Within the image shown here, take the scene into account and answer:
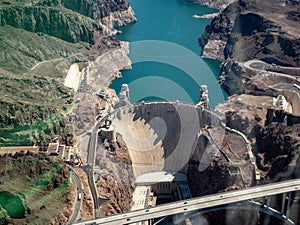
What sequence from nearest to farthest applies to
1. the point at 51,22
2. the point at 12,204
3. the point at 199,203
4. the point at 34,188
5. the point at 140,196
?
the point at 12,204
the point at 199,203
the point at 34,188
the point at 140,196
the point at 51,22

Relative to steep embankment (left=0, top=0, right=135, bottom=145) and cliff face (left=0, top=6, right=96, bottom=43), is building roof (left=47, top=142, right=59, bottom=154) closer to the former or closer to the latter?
steep embankment (left=0, top=0, right=135, bottom=145)

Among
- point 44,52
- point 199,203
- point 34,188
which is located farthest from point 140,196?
point 44,52

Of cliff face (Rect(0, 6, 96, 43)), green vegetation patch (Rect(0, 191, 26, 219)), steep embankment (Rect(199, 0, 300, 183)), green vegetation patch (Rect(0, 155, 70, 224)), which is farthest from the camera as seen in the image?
cliff face (Rect(0, 6, 96, 43))

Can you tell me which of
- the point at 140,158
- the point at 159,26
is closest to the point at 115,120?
the point at 140,158

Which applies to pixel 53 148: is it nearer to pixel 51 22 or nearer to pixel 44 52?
pixel 44 52

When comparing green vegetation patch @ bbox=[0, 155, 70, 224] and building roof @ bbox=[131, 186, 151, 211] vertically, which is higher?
green vegetation patch @ bbox=[0, 155, 70, 224]

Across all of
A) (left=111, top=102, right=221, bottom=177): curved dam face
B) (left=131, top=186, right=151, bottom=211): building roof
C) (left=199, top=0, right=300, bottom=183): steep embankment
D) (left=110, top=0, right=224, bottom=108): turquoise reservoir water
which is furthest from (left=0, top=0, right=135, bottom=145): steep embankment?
(left=199, top=0, right=300, bottom=183): steep embankment

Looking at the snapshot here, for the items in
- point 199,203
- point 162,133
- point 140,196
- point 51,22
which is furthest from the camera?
point 51,22
